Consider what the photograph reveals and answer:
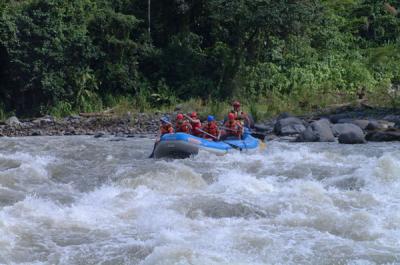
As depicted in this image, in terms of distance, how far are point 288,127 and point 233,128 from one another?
3.76 m

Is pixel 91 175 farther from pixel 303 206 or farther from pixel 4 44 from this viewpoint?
pixel 4 44

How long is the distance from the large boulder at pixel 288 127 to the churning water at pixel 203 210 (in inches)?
168

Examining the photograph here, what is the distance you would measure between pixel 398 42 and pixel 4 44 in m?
16.6

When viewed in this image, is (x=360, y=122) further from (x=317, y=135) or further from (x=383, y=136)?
(x=317, y=135)

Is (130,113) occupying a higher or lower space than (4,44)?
lower

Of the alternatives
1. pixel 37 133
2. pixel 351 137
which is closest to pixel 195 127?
pixel 351 137

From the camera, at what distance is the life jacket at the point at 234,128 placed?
14.0 metres

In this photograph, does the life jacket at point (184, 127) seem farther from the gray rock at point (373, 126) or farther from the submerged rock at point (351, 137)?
the gray rock at point (373, 126)

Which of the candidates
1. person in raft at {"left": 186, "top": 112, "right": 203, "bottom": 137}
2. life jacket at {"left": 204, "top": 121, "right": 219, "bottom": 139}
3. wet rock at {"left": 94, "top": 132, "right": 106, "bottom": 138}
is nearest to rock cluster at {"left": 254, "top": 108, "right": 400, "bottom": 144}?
life jacket at {"left": 204, "top": 121, "right": 219, "bottom": 139}

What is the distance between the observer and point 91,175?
11.4 metres

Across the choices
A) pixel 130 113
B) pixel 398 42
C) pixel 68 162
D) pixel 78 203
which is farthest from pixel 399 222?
pixel 398 42

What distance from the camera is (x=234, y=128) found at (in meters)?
14.1

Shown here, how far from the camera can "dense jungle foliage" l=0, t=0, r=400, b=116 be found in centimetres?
2306

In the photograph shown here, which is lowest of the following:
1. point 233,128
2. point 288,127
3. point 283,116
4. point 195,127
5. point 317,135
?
point 283,116
